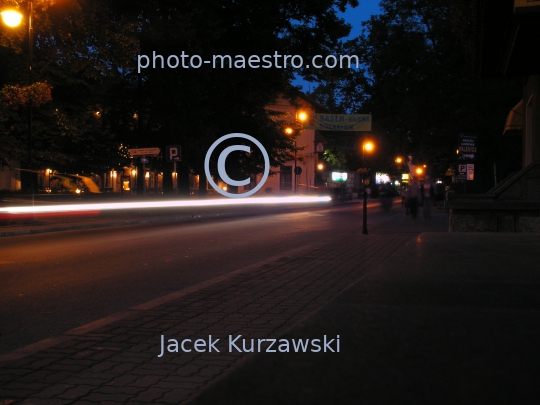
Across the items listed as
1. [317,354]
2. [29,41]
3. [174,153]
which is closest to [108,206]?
[174,153]

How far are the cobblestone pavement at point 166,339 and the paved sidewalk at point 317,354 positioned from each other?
0.01 metres

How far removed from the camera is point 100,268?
37.8ft

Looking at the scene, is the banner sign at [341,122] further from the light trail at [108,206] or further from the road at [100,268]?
the road at [100,268]

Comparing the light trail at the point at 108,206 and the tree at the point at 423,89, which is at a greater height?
the tree at the point at 423,89

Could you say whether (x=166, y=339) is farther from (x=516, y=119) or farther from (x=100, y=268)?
(x=516, y=119)

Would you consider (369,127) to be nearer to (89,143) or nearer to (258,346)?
(89,143)

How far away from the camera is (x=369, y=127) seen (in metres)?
46.8

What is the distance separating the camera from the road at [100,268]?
7379 millimetres

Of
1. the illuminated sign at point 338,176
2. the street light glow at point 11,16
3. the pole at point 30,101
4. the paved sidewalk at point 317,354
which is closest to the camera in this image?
the paved sidewalk at point 317,354

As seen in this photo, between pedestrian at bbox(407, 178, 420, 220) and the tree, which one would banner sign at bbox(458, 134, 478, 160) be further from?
the tree

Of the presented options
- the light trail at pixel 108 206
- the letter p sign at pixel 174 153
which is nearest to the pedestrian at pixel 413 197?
the letter p sign at pixel 174 153

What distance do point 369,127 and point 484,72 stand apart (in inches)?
980

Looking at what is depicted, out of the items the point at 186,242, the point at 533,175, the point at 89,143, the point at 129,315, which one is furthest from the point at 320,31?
the point at 129,315

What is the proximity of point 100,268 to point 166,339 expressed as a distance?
20.1 feet
